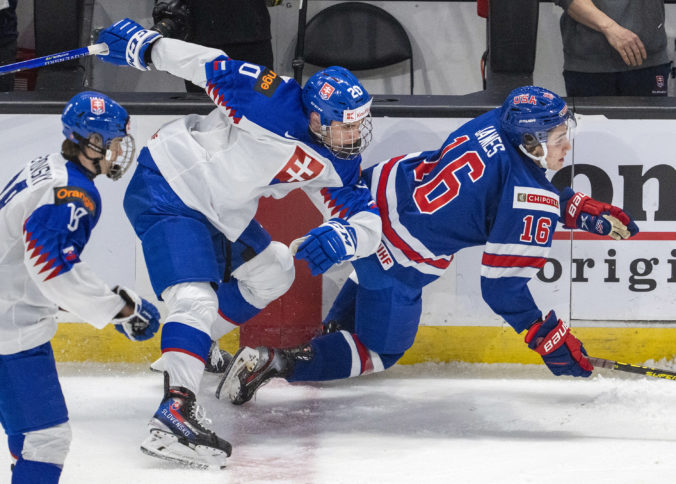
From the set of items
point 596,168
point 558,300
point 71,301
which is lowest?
point 558,300

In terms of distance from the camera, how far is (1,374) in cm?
240

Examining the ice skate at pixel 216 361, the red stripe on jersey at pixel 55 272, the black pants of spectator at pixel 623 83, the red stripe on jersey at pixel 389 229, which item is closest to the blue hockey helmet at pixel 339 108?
the red stripe on jersey at pixel 389 229

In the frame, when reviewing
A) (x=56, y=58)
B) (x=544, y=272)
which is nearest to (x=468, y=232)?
(x=544, y=272)

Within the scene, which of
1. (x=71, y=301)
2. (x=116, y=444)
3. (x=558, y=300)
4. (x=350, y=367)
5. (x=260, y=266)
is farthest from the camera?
(x=558, y=300)

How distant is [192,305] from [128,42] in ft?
2.90

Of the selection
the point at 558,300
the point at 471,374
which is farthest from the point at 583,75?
the point at 471,374

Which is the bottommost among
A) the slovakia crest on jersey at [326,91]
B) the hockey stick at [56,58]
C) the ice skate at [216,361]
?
the ice skate at [216,361]

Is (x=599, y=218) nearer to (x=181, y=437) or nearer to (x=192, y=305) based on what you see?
(x=192, y=305)

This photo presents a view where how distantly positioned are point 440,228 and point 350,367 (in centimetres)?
59

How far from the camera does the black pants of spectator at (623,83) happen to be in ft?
13.3

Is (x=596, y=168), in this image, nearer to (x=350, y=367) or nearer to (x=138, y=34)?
(x=350, y=367)

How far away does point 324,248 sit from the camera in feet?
9.70

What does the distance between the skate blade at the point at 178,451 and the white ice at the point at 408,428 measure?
0.04 m

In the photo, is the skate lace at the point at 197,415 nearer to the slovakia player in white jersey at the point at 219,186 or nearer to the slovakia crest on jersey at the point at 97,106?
the slovakia player in white jersey at the point at 219,186
